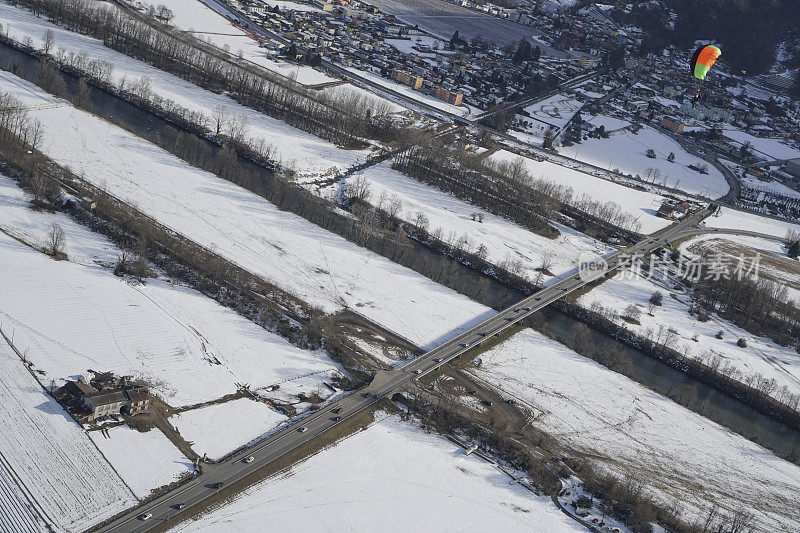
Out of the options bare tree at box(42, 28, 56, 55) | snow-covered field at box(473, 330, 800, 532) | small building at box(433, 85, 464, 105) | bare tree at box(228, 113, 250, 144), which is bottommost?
snow-covered field at box(473, 330, 800, 532)

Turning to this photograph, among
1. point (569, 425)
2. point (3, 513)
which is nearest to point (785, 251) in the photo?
point (569, 425)

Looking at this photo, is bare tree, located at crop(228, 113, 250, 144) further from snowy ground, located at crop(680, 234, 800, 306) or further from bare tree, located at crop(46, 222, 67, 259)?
snowy ground, located at crop(680, 234, 800, 306)

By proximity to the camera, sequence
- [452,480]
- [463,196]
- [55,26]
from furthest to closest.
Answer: [55,26]
[463,196]
[452,480]

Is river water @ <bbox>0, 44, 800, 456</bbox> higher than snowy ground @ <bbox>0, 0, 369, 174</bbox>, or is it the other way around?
snowy ground @ <bbox>0, 0, 369, 174</bbox>

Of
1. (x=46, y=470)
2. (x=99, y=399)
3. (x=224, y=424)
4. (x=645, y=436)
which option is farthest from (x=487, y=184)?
(x=46, y=470)

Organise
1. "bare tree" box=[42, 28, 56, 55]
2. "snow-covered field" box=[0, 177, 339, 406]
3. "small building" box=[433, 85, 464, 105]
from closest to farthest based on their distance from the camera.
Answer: "snow-covered field" box=[0, 177, 339, 406]
"bare tree" box=[42, 28, 56, 55]
"small building" box=[433, 85, 464, 105]

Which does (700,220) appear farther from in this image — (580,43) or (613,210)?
(580,43)

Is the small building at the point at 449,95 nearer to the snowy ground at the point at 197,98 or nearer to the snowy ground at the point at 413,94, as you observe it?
the snowy ground at the point at 413,94

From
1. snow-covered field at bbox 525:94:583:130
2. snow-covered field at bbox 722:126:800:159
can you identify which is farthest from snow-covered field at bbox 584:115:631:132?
snow-covered field at bbox 722:126:800:159
